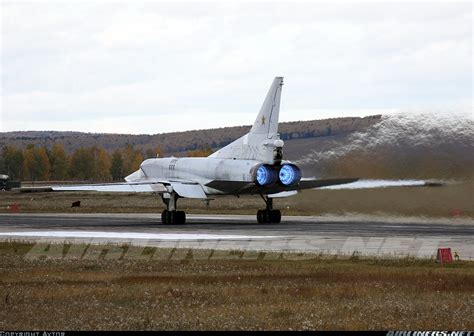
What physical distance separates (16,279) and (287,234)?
63.1 feet

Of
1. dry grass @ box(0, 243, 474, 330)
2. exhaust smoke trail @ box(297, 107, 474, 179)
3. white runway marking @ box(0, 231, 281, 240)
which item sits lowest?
white runway marking @ box(0, 231, 281, 240)

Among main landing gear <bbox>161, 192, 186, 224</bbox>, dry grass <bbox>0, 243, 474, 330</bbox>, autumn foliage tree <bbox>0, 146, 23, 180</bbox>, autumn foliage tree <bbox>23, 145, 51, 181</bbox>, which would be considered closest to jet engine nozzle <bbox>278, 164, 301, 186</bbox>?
main landing gear <bbox>161, 192, 186, 224</bbox>

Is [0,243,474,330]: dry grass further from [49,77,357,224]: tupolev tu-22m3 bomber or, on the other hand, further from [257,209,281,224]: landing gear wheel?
[257,209,281,224]: landing gear wheel

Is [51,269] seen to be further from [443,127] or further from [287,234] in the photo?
[443,127]

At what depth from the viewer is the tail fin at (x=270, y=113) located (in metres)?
Result: 49.2

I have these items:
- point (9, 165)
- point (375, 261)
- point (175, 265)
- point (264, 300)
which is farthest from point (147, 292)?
point (9, 165)

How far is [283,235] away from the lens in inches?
1558

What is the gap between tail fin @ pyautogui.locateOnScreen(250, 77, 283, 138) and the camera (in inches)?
1938

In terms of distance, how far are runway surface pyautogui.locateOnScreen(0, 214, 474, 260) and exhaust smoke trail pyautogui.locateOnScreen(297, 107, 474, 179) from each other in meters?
2.39

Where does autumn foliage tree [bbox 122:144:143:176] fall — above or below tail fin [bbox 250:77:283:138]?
below

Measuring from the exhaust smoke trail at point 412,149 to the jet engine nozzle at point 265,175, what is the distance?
11.7 feet

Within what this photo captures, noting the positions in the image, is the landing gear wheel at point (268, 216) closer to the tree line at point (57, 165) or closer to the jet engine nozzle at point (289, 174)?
the jet engine nozzle at point (289, 174)

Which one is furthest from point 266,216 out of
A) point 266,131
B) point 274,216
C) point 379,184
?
point 379,184

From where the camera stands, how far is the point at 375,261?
26750 millimetres
